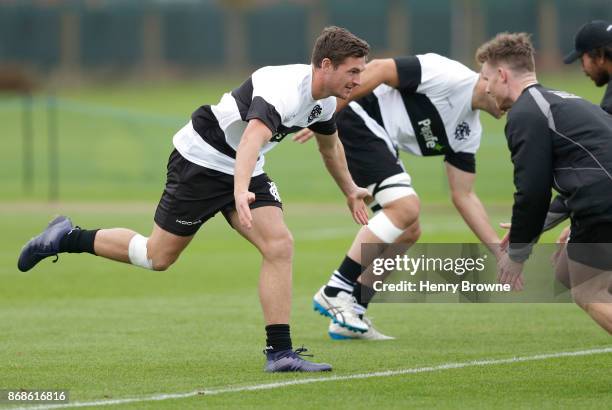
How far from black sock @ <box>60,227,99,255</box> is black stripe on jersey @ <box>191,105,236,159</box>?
3.92 feet

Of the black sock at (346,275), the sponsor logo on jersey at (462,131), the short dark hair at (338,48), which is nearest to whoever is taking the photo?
the short dark hair at (338,48)

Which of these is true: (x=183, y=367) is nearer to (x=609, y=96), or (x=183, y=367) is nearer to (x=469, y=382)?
(x=469, y=382)

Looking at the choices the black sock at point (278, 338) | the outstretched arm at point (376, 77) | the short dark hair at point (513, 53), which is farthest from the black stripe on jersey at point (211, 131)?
the short dark hair at point (513, 53)

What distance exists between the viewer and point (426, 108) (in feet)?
32.9

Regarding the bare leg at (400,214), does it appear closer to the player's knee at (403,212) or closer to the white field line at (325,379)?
the player's knee at (403,212)

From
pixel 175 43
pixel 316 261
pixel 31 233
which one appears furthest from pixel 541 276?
pixel 175 43

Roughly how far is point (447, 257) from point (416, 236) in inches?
33.9

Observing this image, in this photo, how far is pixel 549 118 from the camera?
6984 mm

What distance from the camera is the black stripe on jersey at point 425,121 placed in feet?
32.9

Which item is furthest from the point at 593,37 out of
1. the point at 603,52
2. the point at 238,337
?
the point at 238,337

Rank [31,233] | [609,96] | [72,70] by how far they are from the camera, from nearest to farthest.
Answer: [609,96] < [31,233] < [72,70]

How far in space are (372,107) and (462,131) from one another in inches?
30.0

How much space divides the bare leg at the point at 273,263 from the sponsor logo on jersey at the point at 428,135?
2.56 meters

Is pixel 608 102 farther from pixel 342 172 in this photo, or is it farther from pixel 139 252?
pixel 139 252
